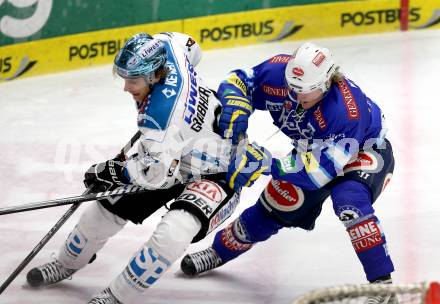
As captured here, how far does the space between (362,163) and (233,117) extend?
1.89 feet

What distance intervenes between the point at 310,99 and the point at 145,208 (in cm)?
84

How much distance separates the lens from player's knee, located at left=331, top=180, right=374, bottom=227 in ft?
13.8

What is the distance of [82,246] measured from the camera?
454 cm

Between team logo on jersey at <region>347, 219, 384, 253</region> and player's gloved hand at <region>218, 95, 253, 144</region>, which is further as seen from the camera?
player's gloved hand at <region>218, 95, 253, 144</region>

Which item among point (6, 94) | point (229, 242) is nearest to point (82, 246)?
point (229, 242)

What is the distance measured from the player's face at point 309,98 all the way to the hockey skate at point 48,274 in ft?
4.23

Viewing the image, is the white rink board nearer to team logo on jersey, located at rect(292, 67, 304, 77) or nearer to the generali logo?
the generali logo

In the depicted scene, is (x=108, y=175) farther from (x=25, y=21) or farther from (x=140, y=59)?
(x=25, y=21)

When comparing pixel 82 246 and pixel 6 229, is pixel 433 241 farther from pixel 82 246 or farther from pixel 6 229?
pixel 6 229

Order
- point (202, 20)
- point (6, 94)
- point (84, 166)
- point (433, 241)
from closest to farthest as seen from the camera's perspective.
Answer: point (433, 241), point (84, 166), point (6, 94), point (202, 20)

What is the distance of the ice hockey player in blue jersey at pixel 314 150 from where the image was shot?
424cm

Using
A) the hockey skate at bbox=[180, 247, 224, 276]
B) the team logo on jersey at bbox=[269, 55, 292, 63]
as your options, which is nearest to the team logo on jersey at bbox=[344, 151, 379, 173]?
the team logo on jersey at bbox=[269, 55, 292, 63]

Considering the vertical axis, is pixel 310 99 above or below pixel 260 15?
above

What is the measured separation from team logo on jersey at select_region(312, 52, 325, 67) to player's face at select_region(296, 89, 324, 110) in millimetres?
111
